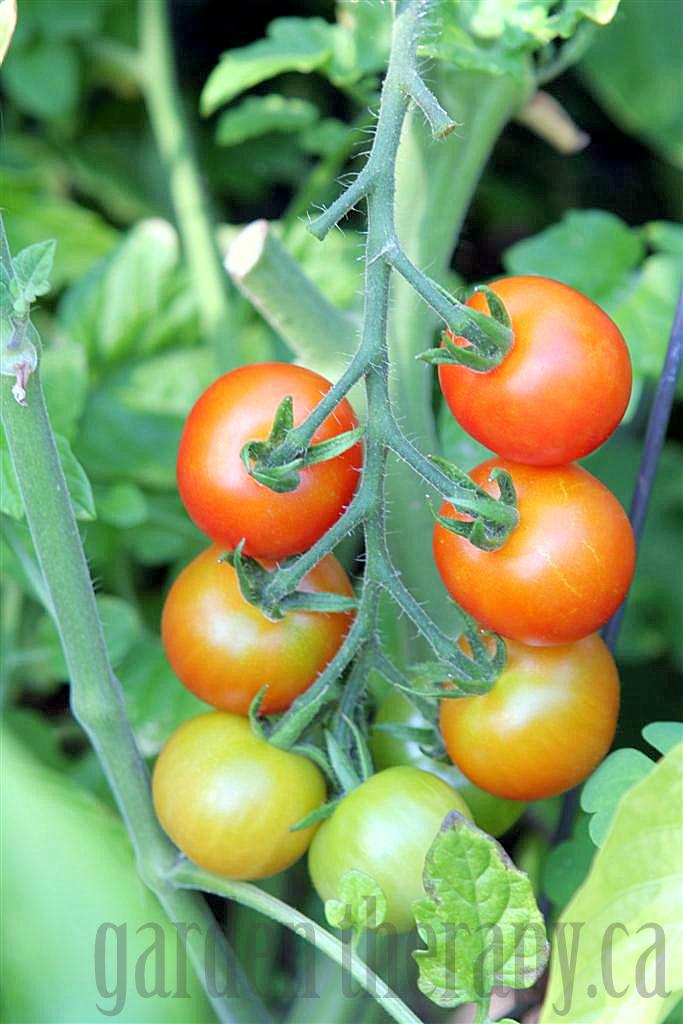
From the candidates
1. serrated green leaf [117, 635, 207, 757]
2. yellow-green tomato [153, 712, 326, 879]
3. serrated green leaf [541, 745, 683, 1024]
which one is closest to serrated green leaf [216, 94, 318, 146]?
serrated green leaf [117, 635, 207, 757]

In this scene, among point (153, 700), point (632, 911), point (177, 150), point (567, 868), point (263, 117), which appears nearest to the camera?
point (632, 911)

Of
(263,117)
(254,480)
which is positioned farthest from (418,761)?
(263,117)

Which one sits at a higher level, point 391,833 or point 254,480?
point 254,480

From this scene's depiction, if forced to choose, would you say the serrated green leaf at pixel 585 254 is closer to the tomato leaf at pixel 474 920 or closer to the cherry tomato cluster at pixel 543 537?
the cherry tomato cluster at pixel 543 537

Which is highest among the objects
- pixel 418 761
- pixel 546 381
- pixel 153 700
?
pixel 546 381

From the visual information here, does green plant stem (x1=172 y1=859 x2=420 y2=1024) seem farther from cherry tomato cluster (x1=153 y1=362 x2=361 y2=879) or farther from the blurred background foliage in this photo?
the blurred background foliage

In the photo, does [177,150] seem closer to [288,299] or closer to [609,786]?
[288,299]

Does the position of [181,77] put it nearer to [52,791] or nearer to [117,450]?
[117,450]
